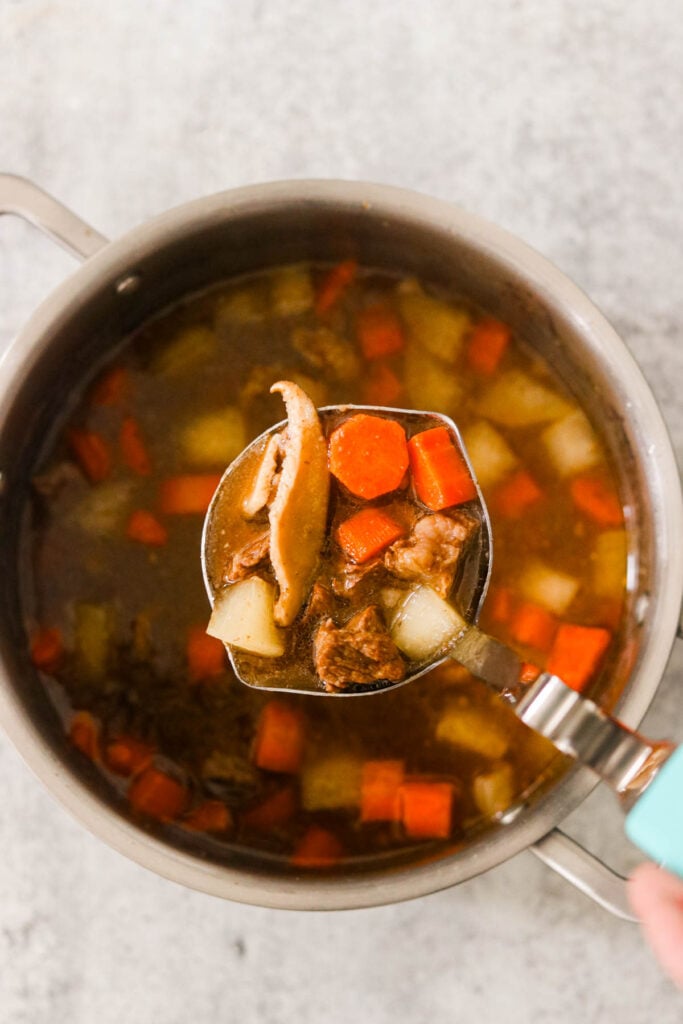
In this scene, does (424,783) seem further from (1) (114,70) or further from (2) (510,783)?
(1) (114,70)

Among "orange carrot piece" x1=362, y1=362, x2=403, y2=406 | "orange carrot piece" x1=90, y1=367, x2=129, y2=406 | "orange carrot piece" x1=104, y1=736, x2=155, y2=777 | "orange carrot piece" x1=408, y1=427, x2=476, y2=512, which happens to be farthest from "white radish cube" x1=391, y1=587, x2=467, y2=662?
"orange carrot piece" x1=90, y1=367, x2=129, y2=406

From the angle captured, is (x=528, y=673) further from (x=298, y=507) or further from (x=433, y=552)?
(x=298, y=507)

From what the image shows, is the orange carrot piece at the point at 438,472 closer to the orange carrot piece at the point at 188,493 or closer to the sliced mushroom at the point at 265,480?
the sliced mushroom at the point at 265,480

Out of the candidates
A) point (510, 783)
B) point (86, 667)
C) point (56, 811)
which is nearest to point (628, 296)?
point (510, 783)

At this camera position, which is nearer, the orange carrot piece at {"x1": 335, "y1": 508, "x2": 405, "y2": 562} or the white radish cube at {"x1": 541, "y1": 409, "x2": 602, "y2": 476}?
the orange carrot piece at {"x1": 335, "y1": 508, "x2": 405, "y2": 562}

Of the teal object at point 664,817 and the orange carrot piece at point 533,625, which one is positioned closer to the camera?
the teal object at point 664,817

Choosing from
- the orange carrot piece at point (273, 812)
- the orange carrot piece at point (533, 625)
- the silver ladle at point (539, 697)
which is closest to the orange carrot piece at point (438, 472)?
the silver ladle at point (539, 697)

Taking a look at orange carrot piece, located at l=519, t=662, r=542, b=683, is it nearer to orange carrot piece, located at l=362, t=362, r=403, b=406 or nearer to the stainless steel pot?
the stainless steel pot
